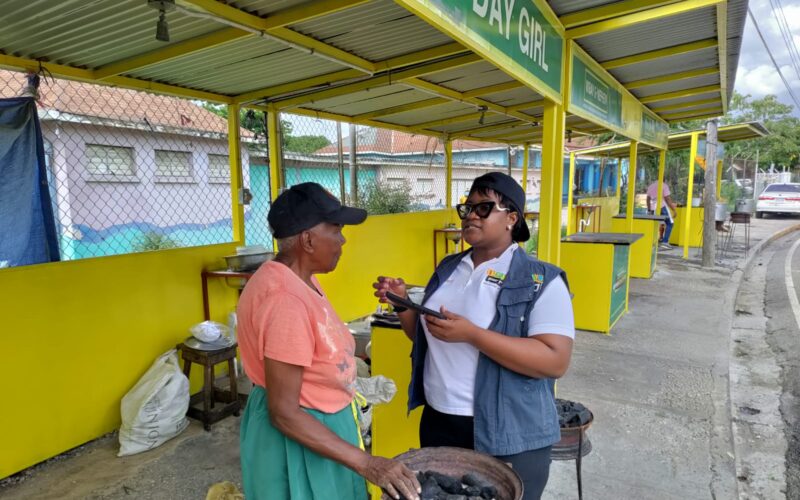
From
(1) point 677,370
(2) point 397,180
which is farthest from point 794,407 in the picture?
(2) point 397,180

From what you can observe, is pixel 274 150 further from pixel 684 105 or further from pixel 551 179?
pixel 684 105

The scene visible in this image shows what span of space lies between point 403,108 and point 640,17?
292 centimetres

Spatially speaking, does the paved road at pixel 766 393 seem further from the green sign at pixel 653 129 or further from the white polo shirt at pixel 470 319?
the green sign at pixel 653 129

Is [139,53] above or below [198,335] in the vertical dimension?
above

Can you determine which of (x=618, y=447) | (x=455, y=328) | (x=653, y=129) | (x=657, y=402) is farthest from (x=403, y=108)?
(x=653, y=129)

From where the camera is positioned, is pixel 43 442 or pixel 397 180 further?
pixel 397 180

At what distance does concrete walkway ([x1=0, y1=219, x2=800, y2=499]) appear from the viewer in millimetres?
3059

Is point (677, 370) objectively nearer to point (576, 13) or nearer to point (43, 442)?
point (576, 13)

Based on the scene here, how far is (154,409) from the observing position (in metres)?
3.58

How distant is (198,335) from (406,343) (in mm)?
1983

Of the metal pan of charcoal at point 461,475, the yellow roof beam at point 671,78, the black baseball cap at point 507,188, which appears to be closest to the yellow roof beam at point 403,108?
the yellow roof beam at point 671,78

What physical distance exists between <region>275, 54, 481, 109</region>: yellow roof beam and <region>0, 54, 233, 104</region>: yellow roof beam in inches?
25.9

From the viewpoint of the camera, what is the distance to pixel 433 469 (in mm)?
1611

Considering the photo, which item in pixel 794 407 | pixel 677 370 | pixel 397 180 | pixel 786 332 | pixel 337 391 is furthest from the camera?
pixel 397 180
